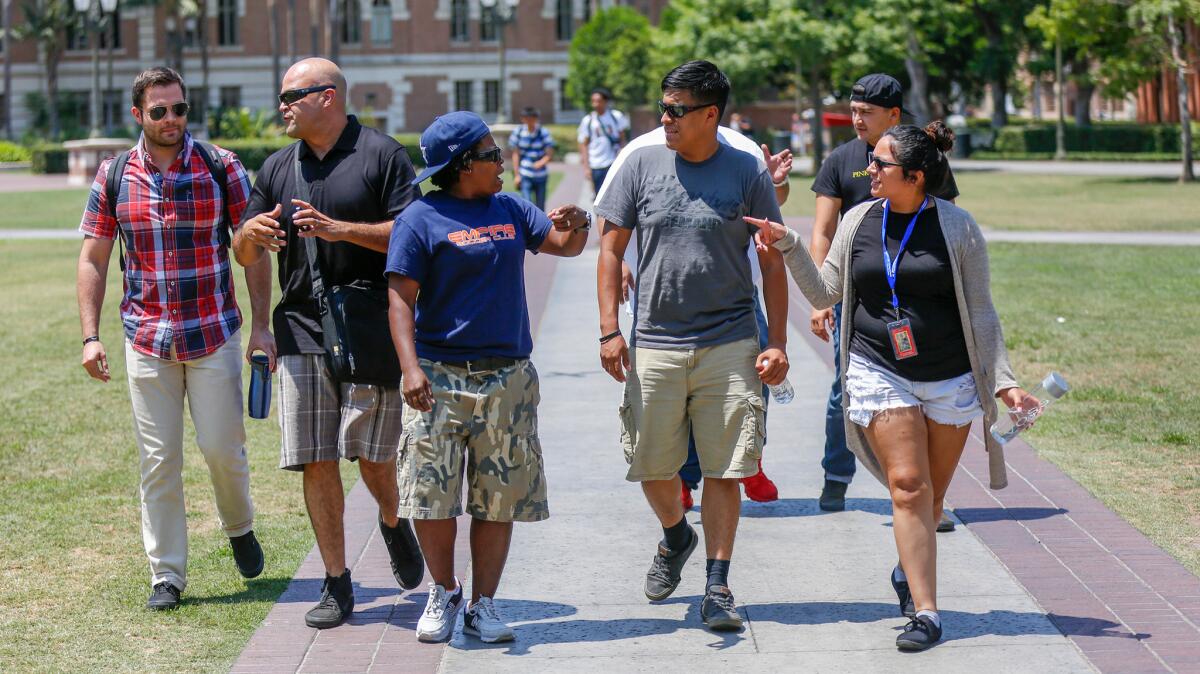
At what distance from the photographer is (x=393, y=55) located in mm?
74750

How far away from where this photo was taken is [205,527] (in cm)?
734

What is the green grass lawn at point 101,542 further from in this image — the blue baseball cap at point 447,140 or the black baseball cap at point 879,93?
the black baseball cap at point 879,93

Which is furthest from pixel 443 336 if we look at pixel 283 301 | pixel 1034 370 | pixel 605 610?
pixel 1034 370

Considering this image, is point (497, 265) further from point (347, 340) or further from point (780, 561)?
point (780, 561)

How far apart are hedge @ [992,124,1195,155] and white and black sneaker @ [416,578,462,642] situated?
2031 inches

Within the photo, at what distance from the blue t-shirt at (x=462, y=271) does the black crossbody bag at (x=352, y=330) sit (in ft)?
0.59

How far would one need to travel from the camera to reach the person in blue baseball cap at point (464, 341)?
17.2 ft

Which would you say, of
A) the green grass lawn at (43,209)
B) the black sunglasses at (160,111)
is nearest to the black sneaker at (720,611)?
the black sunglasses at (160,111)

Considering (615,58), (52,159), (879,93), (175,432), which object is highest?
(615,58)

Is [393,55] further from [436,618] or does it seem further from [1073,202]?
[436,618]

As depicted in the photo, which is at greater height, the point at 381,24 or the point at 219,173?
the point at 381,24

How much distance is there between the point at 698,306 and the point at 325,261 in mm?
1333

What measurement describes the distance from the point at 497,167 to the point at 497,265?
337 mm

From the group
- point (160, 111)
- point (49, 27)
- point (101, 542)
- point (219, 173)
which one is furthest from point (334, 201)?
point (49, 27)
